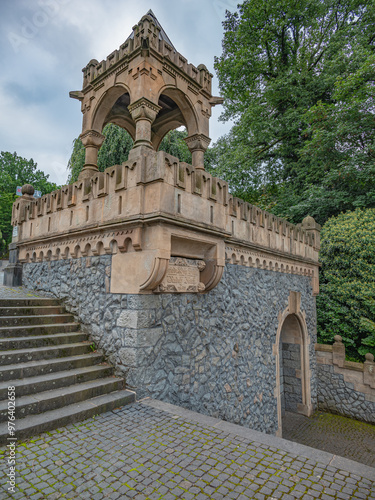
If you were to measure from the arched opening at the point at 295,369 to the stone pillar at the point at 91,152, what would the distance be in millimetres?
7471

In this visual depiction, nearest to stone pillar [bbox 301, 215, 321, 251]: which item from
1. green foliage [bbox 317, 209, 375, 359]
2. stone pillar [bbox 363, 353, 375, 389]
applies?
green foliage [bbox 317, 209, 375, 359]

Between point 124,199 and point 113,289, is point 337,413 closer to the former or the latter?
point 113,289

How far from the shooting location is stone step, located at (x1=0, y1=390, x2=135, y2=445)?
295 cm

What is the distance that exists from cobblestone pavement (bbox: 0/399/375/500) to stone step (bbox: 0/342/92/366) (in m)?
1.25

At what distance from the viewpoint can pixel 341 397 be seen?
1017cm

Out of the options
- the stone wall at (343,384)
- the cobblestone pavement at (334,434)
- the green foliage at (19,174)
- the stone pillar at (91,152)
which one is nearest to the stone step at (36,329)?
the stone pillar at (91,152)

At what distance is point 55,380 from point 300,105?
16.3 metres

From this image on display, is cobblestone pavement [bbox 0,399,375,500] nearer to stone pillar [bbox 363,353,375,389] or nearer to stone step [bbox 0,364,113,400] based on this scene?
stone step [bbox 0,364,113,400]

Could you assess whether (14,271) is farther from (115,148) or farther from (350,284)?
(350,284)

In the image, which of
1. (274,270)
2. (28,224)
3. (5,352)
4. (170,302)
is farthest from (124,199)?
(274,270)

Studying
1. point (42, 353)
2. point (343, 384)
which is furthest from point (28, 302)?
point (343, 384)

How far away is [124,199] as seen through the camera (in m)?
4.45

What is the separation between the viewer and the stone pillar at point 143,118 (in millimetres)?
4688

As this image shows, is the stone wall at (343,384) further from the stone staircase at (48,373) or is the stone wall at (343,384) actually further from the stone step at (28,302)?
the stone step at (28,302)
